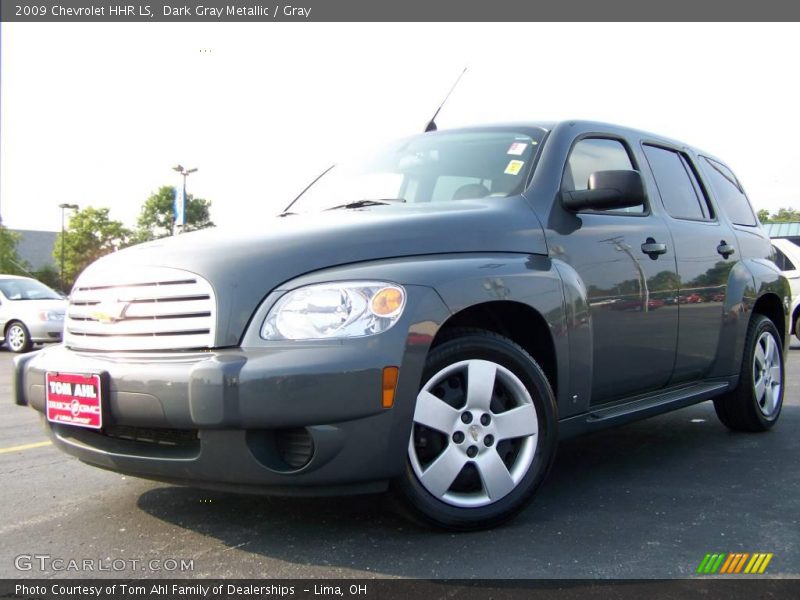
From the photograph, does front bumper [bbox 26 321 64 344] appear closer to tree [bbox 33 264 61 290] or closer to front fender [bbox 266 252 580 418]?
front fender [bbox 266 252 580 418]

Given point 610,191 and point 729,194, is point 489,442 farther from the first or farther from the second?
point 729,194

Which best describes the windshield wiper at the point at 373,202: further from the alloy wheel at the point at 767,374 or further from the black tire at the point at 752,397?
the alloy wheel at the point at 767,374

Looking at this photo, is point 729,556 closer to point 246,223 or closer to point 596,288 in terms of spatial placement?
point 596,288

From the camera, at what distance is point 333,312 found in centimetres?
268

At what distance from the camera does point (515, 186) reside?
3580 millimetres

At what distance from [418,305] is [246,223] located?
1171 mm

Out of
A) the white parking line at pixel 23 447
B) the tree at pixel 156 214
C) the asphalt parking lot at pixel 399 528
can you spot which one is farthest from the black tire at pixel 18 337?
the tree at pixel 156 214

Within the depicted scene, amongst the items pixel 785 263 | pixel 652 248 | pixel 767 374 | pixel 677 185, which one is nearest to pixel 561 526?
pixel 652 248

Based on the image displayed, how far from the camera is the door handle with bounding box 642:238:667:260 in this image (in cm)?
395

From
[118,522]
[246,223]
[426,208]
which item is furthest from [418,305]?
[118,522]

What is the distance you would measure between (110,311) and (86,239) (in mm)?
70844

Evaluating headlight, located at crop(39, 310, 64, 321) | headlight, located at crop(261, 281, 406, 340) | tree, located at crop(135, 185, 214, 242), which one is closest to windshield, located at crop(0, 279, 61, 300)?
headlight, located at crop(39, 310, 64, 321)

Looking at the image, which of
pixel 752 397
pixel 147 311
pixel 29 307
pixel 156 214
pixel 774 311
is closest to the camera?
pixel 147 311

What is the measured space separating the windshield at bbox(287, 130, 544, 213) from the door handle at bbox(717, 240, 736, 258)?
155 cm
